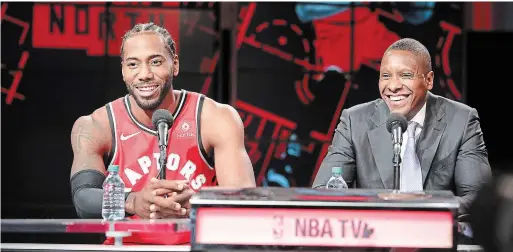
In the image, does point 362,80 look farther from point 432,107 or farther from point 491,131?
point 432,107

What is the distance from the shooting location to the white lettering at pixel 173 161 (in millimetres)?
3244

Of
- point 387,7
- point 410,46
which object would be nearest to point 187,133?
point 410,46

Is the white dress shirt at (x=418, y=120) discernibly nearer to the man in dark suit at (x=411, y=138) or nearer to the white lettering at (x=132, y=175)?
the man in dark suit at (x=411, y=138)

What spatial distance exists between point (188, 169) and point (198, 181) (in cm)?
6

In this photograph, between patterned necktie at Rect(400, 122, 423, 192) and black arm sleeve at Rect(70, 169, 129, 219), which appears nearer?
black arm sleeve at Rect(70, 169, 129, 219)

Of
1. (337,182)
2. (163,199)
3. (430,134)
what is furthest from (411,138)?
(163,199)

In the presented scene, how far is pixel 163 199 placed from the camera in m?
2.58

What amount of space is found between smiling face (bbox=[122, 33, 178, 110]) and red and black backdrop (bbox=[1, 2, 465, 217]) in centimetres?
366

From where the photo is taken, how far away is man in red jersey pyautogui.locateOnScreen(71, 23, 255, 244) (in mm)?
3236

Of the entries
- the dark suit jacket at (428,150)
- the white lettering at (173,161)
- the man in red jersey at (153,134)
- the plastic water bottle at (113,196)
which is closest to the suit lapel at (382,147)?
the dark suit jacket at (428,150)

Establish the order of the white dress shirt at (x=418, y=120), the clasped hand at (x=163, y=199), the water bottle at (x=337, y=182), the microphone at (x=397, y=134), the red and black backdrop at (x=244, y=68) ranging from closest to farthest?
1. the microphone at (x=397, y=134)
2. the clasped hand at (x=163, y=199)
3. the water bottle at (x=337, y=182)
4. the white dress shirt at (x=418, y=120)
5. the red and black backdrop at (x=244, y=68)

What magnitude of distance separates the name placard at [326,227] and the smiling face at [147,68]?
1.54 metres

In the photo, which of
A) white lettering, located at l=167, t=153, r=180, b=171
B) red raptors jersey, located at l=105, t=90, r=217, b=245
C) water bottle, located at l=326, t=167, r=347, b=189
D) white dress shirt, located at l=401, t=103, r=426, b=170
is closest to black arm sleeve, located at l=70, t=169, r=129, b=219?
red raptors jersey, located at l=105, t=90, r=217, b=245

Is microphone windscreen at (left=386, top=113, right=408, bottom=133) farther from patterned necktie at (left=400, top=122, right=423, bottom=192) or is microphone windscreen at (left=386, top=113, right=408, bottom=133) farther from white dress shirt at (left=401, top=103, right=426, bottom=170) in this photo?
white dress shirt at (left=401, top=103, right=426, bottom=170)
